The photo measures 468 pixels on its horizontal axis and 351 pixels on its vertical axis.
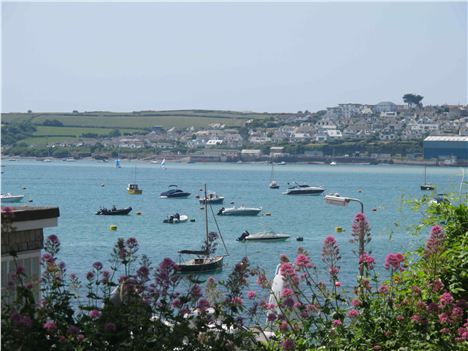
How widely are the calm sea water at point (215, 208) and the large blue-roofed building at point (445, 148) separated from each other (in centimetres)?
977

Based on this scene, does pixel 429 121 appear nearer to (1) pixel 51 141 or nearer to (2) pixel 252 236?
(1) pixel 51 141

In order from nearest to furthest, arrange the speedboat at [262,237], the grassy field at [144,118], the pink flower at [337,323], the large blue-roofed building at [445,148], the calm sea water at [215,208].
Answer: the pink flower at [337,323]
the calm sea water at [215,208]
the speedboat at [262,237]
the grassy field at [144,118]
the large blue-roofed building at [445,148]

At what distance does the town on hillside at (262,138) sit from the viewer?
139 m

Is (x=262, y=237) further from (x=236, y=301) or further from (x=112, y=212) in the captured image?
(x=236, y=301)

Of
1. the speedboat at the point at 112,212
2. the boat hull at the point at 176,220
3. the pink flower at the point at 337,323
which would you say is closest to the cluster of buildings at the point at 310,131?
the speedboat at the point at 112,212

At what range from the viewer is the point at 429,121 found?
584 feet

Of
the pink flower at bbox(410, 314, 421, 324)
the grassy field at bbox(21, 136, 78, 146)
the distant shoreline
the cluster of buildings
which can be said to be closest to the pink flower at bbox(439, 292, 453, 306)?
the pink flower at bbox(410, 314, 421, 324)

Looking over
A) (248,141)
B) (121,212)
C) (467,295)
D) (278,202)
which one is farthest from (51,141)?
(467,295)

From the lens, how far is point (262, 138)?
165 m

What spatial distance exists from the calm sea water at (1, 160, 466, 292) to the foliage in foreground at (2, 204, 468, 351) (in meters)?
1.19

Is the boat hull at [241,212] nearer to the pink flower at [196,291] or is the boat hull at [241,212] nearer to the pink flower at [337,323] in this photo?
the pink flower at [337,323]

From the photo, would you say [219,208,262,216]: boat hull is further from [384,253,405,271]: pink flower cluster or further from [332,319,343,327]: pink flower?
[332,319,343,327]: pink flower

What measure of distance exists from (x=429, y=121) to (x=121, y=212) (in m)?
124

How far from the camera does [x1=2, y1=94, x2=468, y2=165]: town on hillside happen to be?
456 feet
